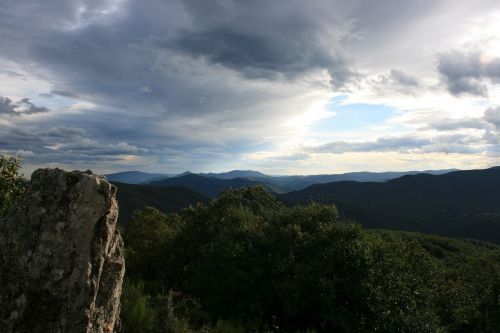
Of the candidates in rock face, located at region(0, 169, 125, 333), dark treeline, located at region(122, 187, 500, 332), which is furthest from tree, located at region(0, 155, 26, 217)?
rock face, located at region(0, 169, 125, 333)

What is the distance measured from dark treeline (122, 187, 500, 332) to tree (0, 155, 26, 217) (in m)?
7.71

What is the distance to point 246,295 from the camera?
22734 millimetres

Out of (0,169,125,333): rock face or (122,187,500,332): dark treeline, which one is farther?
(122,187,500,332): dark treeline

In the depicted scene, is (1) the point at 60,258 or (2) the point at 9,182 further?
(2) the point at 9,182

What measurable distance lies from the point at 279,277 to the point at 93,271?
52.8 ft

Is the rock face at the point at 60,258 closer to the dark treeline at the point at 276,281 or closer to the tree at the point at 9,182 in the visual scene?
the dark treeline at the point at 276,281

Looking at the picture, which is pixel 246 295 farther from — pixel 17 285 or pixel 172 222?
pixel 172 222

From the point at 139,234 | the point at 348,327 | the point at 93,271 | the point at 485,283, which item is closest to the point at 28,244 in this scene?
the point at 93,271

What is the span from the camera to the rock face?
8.26m

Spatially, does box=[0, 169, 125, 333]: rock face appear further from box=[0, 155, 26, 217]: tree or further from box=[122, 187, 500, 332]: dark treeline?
box=[0, 155, 26, 217]: tree

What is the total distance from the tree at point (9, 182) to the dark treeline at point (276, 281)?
7711 millimetres

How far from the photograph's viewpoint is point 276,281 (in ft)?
74.9

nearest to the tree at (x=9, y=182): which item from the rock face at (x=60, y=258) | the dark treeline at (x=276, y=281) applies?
the dark treeline at (x=276, y=281)

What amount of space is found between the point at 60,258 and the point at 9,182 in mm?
14686
